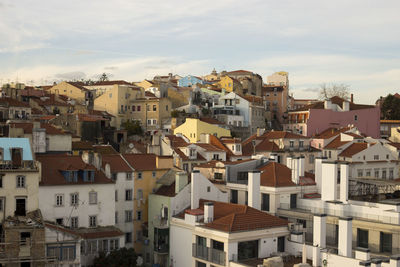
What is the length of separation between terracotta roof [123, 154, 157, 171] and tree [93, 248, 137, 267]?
930cm

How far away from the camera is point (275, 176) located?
42.4m

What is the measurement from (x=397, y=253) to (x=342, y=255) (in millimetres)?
3822

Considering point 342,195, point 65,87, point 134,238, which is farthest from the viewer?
point 65,87

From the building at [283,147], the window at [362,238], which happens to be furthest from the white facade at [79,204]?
the building at [283,147]

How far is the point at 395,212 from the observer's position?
111 feet

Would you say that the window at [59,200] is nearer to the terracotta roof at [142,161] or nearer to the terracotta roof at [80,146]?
the terracotta roof at [142,161]

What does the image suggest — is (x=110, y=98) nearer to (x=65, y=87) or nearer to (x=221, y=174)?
(x=65, y=87)

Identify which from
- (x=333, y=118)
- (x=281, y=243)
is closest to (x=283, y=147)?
(x=333, y=118)

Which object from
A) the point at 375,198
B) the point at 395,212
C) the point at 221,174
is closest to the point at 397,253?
the point at 395,212

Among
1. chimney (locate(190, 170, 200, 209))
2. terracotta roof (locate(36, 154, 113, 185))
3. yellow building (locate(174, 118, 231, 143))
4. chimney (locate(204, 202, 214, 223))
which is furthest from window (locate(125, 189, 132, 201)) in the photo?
yellow building (locate(174, 118, 231, 143))

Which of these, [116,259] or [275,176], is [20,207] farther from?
[275,176]

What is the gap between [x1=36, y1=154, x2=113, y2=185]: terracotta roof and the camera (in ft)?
129

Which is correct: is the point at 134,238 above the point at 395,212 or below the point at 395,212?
below

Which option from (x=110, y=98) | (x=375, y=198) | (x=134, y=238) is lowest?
(x=134, y=238)
